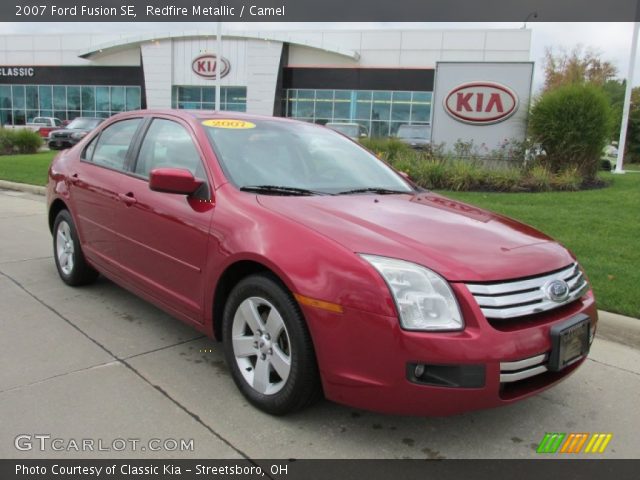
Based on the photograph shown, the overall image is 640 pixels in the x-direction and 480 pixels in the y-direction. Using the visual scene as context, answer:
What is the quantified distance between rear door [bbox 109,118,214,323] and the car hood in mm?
511

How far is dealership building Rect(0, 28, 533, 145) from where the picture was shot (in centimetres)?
3406

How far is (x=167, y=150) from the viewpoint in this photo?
3.81m

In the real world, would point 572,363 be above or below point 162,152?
below

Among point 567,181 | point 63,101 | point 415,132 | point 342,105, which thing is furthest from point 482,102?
point 63,101

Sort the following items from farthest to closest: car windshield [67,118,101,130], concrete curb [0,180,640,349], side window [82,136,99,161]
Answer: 1. car windshield [67,118,101,130]
2. side window [82,136,99,161]
3. concrete curb [0,180,640,349]

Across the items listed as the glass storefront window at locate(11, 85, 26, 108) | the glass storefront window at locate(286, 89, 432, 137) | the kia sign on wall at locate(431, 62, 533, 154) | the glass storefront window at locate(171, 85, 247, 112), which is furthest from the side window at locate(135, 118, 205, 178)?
the glass storefront window at locate(11, 85, 26, 108)

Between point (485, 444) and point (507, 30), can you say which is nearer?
point (485, 444)

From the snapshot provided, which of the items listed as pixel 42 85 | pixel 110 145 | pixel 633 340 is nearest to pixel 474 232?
pixel 633 340

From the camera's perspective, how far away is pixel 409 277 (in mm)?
2418

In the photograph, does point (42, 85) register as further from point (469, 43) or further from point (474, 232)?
point (474, 232)

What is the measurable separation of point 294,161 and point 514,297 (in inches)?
70.2

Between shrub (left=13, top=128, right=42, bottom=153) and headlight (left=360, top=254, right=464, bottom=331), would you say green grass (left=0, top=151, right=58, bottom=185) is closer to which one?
shrub (left=13, top=128, right=42, bottom=153)

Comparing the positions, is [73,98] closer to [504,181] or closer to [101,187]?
[504,181]
